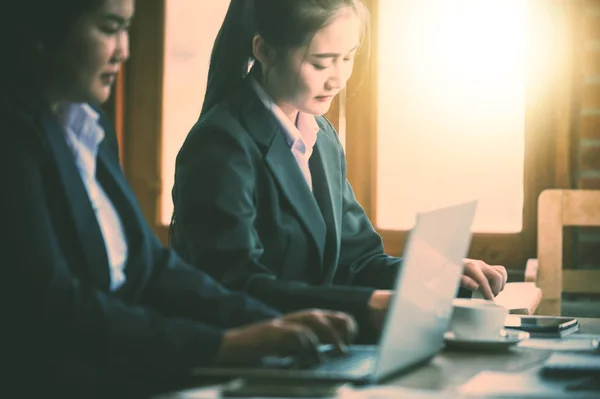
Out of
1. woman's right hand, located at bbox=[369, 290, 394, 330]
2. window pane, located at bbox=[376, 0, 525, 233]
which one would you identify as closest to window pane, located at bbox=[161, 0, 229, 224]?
window pane, located at bbox=[376, 0, 525, 233]

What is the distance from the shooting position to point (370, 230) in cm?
204

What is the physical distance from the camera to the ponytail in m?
1.77

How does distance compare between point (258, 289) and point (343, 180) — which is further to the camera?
point (343, 180)

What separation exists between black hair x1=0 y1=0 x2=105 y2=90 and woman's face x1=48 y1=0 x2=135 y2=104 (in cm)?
1

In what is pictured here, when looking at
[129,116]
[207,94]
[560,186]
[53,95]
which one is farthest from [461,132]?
[53,95]

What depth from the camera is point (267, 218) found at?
1.70m

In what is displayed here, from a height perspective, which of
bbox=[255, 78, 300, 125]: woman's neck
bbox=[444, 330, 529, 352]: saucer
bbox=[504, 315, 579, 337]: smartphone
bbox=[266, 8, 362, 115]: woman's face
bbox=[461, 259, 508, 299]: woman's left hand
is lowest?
bbox=[504, 315, 579, 337]: smartphone

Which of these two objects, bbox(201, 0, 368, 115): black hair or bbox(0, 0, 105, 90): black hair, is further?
bbox(201, 0, 368, 115): black hair

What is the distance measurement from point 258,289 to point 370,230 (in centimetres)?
57

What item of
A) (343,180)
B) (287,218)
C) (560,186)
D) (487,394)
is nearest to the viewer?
(487,394)

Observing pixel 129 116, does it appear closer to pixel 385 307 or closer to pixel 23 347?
pixel 385 307

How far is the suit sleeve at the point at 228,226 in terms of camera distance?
1476mm

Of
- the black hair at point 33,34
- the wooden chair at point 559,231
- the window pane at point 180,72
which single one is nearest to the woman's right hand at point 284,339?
the black hair at point 33,34

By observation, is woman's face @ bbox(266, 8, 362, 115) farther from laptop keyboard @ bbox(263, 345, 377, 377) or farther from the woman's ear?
laptop keyboard @ bbox(263, 345, 377, 377)
